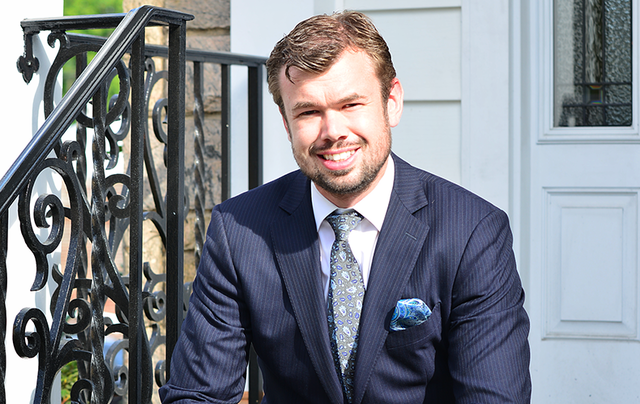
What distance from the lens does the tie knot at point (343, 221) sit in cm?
166

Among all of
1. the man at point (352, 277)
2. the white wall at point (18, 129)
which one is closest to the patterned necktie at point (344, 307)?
the man at point (352, 277)

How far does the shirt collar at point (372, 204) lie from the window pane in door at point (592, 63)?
152cm

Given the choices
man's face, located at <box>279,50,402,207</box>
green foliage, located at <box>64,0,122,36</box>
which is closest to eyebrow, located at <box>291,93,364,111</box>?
man's face, located at <box>279,50,402,207</box>

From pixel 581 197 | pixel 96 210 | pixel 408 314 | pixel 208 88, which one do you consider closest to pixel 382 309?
pixel 408 314

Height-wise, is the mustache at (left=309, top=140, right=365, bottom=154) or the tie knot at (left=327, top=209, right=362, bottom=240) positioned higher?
the mustache at (left=309, top=140, right=365, bottom=154)

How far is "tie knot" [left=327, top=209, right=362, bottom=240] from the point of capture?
166 centimetres

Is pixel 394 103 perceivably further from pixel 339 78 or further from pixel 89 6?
pixel 89 6

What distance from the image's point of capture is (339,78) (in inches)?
61.7

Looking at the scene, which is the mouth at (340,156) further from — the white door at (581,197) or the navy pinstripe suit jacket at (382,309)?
the white door at (581,197)

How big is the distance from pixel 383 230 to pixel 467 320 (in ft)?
0.92

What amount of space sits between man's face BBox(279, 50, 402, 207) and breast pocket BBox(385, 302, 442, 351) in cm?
35

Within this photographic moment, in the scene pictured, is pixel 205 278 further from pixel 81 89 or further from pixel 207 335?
pixel 81 89

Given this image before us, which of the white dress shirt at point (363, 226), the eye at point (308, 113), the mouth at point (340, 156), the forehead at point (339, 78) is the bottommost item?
the white dress shirt at point (363, 226)

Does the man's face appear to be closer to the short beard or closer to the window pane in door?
the short beard
